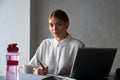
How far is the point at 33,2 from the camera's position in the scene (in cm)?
334

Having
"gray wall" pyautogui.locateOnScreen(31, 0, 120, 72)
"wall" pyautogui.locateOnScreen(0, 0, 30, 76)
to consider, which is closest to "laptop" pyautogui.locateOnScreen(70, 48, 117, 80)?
"gray wall" pyautogui.locateOnScreen(31, 0, 120, 72)

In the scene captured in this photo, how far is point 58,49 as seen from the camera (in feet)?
6.56

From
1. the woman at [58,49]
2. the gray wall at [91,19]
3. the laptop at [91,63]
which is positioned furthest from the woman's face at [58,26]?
the gray wall at [91,19]

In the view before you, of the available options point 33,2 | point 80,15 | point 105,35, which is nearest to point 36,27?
point 33,2

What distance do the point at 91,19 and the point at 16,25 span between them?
103 centimetres

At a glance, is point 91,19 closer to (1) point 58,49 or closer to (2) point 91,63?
(1) point 58,49

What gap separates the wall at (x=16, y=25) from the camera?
3.31 metres

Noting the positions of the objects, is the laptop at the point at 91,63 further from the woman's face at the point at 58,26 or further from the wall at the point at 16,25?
the wall at the point at 16,25

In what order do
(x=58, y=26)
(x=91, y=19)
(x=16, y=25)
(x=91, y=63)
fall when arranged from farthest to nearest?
1. (x=16, y=25)
2. (x=91, y=19)
3. (x=58, y=26)
4. (x=91, y=63)

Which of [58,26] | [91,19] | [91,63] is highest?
[91,19]

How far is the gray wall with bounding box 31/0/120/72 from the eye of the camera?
319cm

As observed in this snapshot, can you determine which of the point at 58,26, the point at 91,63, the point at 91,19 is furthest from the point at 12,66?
the point at 91,19

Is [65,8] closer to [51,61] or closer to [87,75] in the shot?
[51,61]

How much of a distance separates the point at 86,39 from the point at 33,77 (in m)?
2.02
